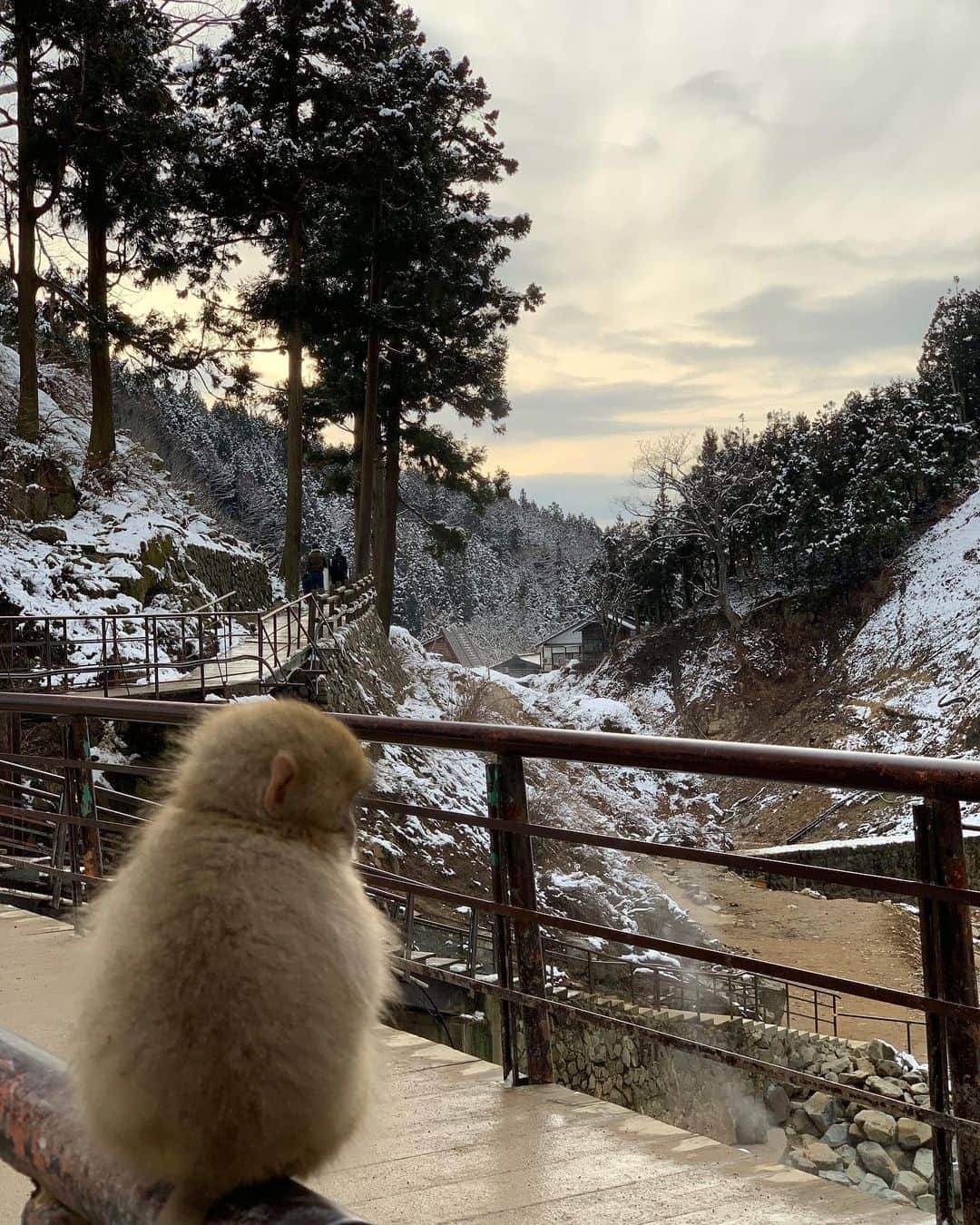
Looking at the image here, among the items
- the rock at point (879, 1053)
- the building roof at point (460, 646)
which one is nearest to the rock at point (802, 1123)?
the rock at point (879, 1053)

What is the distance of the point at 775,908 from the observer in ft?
72.2

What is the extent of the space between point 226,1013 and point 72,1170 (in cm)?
18

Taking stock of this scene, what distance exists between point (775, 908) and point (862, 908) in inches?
67.9

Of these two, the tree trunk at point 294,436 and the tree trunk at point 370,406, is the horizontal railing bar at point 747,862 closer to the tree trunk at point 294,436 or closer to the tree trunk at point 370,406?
the tree trunk at point 294,436

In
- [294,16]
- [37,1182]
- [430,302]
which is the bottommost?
[37,1182]

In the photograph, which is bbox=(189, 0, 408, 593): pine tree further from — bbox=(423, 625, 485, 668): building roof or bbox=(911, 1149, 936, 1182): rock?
bbox=(423, 625, 485, 668): building roof

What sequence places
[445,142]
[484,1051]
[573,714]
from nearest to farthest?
[484,1051] < [445,142] < [573,714]

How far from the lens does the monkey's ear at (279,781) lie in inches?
44.4

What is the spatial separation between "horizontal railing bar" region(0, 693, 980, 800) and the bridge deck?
2.74 feet

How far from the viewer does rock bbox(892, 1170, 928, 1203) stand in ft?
31.5

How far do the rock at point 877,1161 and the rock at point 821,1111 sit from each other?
3.57 feet

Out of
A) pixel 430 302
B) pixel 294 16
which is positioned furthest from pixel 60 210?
pixel 430 302

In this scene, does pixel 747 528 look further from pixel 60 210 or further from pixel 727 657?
pixel 60 210

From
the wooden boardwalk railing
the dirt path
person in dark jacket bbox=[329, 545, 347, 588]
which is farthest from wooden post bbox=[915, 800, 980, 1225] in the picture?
person in dark jacket bbox=[329, 545, 347, 588]
